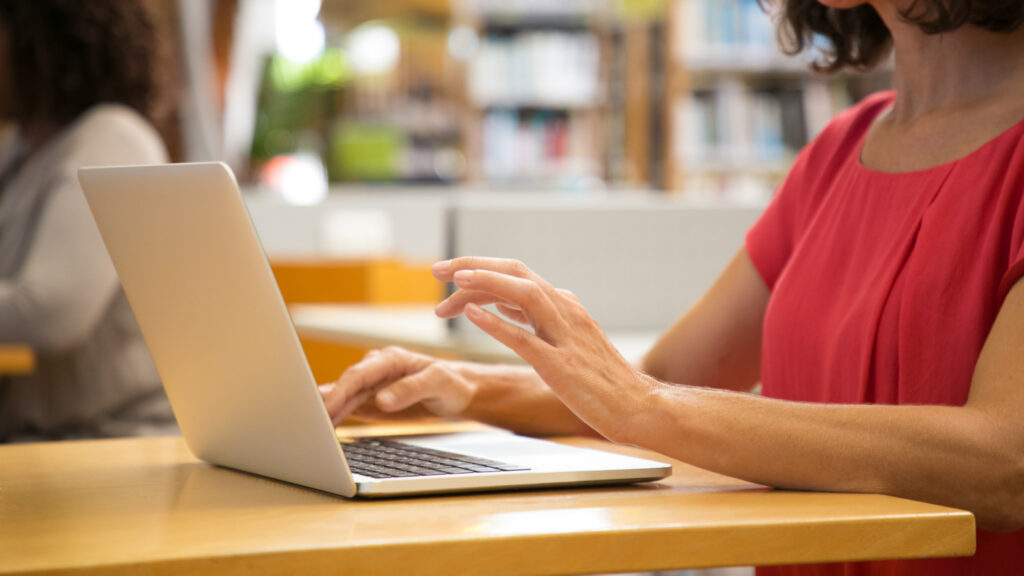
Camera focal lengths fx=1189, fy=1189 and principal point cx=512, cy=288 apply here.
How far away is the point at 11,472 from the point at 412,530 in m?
0.40

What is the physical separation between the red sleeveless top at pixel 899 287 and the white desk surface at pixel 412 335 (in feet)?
1.91

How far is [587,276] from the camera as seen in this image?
2389mm

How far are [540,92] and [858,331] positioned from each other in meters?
4.79

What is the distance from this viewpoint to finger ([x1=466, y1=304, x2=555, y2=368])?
2.43ft

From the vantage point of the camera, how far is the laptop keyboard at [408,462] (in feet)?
2.53

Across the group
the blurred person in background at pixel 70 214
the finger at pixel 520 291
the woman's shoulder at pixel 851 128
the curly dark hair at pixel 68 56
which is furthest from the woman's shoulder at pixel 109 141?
the finger at pixel 520 291

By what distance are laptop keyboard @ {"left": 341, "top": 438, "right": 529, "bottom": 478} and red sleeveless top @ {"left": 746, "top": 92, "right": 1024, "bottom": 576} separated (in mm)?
344

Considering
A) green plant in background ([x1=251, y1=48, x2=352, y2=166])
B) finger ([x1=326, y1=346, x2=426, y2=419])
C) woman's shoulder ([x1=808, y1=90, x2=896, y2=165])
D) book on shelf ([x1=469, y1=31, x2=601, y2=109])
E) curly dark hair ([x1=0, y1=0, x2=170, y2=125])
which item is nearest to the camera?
finger ([x1=326, y1=346, x2=426, y2=419])

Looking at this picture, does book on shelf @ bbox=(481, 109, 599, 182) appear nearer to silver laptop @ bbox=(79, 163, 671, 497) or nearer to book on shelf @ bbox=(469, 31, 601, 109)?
book on shelf @ bbox=(469, 31, 601, 109)

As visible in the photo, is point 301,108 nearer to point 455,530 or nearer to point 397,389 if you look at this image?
point 397,389

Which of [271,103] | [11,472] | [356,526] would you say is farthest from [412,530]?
[271,103]

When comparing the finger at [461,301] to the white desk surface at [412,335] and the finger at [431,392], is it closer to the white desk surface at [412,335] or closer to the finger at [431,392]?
the finger at [431,392]

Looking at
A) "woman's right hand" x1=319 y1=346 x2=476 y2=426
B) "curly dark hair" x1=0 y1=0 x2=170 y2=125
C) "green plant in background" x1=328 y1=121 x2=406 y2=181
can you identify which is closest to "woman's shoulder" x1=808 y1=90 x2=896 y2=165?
"woman's right hand" x1=319 y1=346 x2=476 y2=426

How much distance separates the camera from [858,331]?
0.98 metres
